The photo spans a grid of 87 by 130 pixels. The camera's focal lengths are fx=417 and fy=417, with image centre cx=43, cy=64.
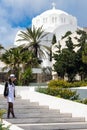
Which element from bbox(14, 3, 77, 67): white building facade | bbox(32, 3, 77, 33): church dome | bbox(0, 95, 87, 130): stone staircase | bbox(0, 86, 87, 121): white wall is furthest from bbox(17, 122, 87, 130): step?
bbox(32, 3, 77, 33): church dome

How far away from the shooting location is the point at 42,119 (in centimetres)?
1516

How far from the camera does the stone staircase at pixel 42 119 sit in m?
13.7

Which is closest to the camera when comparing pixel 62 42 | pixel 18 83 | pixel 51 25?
pixel 18 83

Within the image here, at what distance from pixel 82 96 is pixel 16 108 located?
5.90 m

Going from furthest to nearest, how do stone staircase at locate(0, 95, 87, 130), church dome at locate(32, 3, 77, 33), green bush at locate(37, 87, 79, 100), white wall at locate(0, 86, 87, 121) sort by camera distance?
church dome at locate(32, 3, 77, 33) < green bush at locate(37, 87, 79, 100) < white wall at locate(0, 86, 87, 121) < stone staircase at locate(0, 95, 87, 130)

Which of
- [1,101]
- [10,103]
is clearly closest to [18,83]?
[1,101]

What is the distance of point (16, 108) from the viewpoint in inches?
682

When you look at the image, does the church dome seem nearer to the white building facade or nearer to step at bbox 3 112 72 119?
the white building facade

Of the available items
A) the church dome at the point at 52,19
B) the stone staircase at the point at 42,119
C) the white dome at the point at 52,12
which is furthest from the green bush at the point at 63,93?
the white dome at the point at 52,12

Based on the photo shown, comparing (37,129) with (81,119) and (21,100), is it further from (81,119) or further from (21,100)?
(21,100)

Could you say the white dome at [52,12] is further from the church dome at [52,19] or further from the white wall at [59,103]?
the white wall at [59,103]

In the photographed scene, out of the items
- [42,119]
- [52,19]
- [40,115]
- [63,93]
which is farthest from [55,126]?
[52,19]

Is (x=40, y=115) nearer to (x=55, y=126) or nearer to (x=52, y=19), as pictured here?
(x=55, y=126)

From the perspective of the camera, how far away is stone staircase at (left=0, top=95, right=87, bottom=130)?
44.9ft
